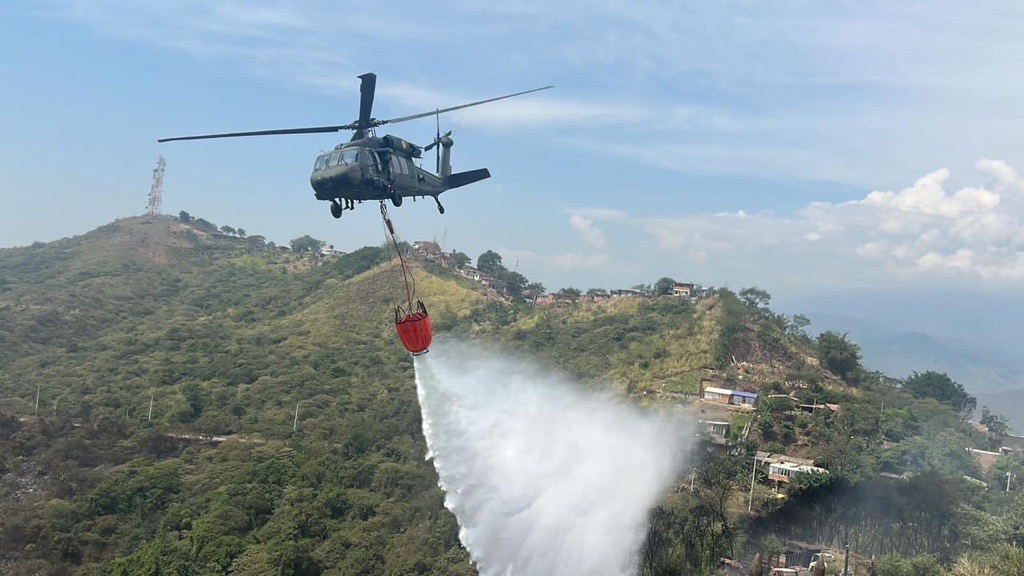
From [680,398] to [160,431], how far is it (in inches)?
2118

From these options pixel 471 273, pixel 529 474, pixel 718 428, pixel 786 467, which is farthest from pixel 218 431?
pixel 471 273

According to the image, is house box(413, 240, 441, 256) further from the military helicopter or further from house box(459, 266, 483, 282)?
the military helicopter

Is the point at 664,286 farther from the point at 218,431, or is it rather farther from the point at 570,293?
the point at 218,431

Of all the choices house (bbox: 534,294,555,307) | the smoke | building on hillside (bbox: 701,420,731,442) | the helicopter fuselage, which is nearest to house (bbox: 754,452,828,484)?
building on hillside (bbox: 701,420,731,442)

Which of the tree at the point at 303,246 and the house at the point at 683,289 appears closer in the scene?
the house at the point at 683,289

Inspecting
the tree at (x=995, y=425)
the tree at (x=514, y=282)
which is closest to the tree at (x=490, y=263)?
the tree at (x=514, y=282)

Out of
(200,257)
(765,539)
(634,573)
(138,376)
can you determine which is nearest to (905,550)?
(765,539)

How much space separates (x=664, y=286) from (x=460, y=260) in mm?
49802

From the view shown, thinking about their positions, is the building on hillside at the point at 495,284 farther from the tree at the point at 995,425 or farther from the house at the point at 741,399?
the tree at the point at 995,425

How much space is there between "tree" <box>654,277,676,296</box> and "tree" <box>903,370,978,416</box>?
140 ft

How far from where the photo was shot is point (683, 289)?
441ft

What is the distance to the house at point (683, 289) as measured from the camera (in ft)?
434

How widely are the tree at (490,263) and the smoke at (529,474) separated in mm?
114342

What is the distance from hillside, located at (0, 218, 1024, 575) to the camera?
47.7m
